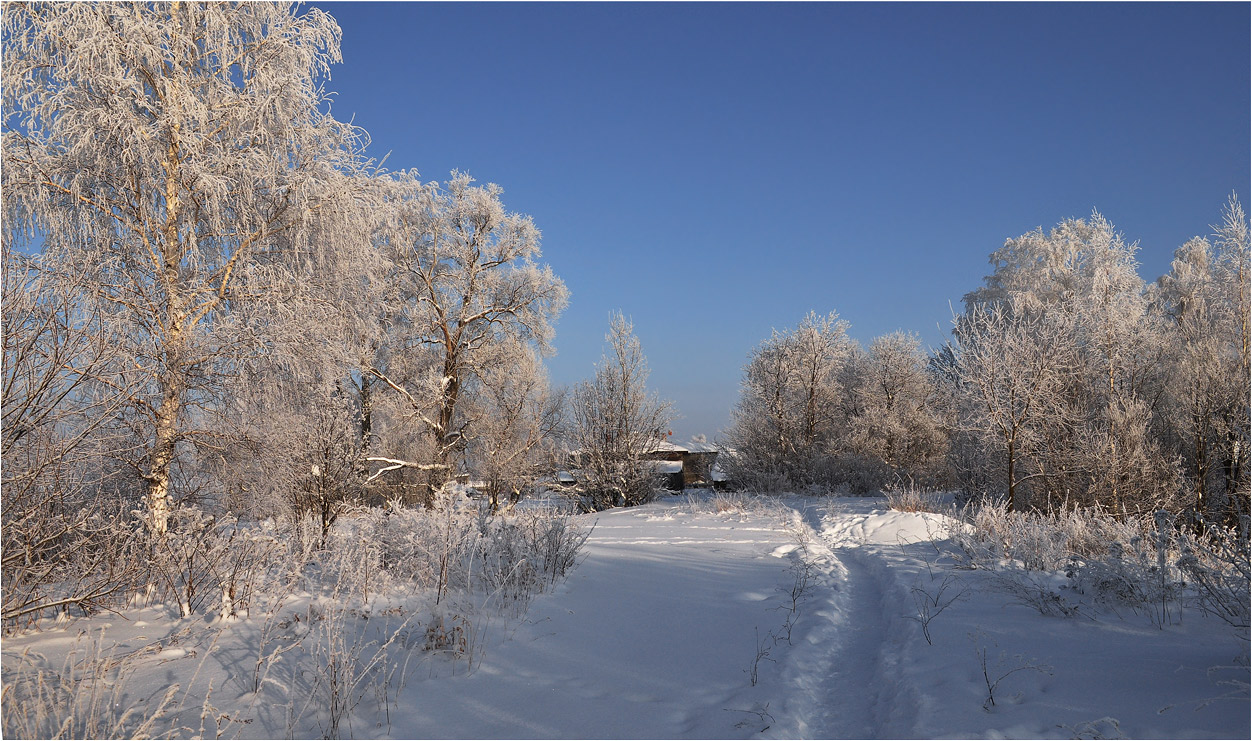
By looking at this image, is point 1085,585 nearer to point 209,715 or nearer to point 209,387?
point 209,715

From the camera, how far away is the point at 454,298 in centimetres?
1711

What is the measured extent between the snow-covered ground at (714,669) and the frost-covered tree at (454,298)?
36.1ft

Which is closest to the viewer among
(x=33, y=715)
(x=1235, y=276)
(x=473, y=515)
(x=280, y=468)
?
(x=33, y=715)

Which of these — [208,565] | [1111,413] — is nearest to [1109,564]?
[208,565]

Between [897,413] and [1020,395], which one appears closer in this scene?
[1020,395]

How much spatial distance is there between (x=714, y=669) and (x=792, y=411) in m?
20.5

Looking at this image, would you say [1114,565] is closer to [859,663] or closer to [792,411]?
[859,663]

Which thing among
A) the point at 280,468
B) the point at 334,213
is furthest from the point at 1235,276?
the point at 280,468

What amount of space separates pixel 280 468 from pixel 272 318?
200 centimetres

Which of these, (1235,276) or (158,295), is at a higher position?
(1235,276)

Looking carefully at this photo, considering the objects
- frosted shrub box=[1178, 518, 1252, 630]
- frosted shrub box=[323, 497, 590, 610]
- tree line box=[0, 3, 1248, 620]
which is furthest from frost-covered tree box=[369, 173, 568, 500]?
frosted shrub box=[1178, 518, 1252, 630]

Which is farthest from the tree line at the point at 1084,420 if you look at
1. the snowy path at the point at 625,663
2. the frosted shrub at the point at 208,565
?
the frosted shrub at the point at 208,565

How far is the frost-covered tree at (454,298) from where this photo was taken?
16.6 m

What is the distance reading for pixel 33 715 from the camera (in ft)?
10.1
